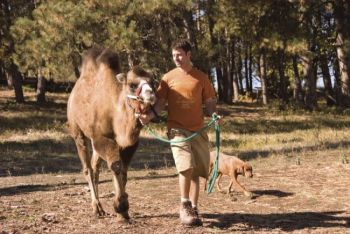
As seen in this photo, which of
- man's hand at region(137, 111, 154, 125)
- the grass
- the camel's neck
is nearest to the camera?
man's hand at region(137, 111, 154, 125)

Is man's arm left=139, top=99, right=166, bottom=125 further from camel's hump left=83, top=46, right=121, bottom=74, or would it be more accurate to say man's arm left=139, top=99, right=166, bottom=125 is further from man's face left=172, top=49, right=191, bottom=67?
camel's hump left=83, top=46, right=121, bottom=74

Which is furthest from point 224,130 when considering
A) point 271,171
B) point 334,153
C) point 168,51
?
point 271,171

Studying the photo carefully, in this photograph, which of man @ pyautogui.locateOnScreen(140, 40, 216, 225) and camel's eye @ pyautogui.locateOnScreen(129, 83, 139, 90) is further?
man @ pyautogui.locateOnScreen(140, 40, 216, 225)

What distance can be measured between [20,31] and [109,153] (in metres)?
20.6

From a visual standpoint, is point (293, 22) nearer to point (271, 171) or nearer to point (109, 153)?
point (271, 171)

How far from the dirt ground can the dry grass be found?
12 millimetres

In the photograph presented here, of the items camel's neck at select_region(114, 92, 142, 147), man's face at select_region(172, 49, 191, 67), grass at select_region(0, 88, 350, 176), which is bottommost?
grass at select_region(0, 88, 350, 176)

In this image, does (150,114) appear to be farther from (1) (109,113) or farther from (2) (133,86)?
(1) (109,113)

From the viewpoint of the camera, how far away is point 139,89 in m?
6.17

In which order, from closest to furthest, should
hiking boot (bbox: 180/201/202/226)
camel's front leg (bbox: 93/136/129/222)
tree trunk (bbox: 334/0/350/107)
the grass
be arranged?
1. hiking boot (bbox: 180/201/202/226)
2. camel's front leg (bbox: 93/136/129/222)
3. the grass
4. tree trunk (bbox: 334/0/350/107)

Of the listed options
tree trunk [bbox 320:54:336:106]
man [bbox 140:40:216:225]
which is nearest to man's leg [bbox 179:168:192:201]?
man [bbox 140:40:216:225]

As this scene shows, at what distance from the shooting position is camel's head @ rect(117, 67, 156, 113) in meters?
6.04

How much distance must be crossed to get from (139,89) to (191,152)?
1167 millimetres

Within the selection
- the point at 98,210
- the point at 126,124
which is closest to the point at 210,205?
the point at 98,210
